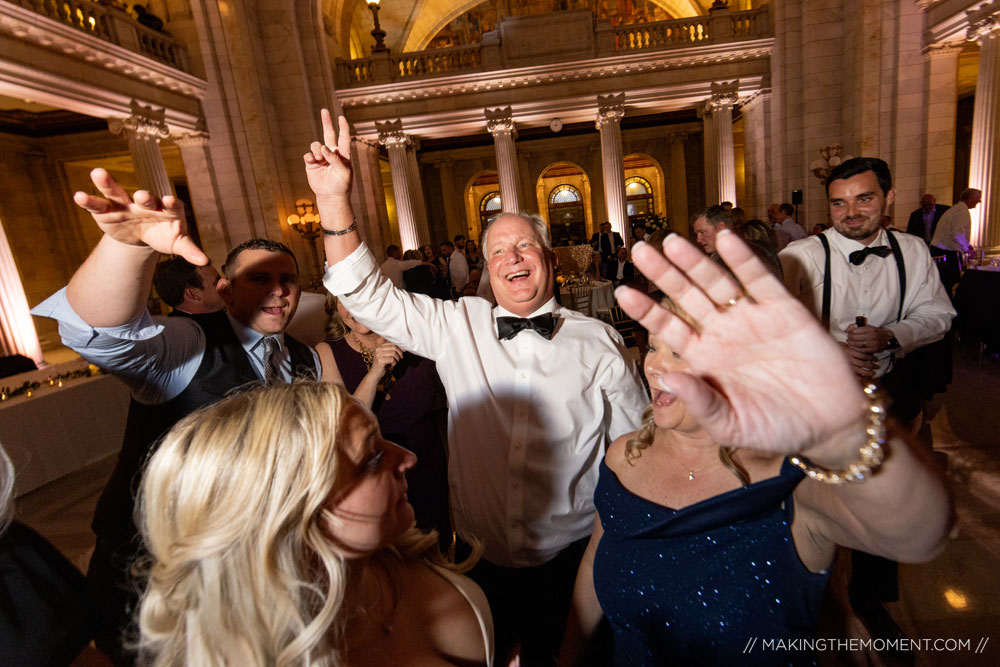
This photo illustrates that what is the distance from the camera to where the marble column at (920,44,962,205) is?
9.23 metres

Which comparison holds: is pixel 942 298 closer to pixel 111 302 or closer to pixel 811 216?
pixel 111 302

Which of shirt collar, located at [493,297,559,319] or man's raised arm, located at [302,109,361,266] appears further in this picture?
shirt collar, located at [493,297,559,319]

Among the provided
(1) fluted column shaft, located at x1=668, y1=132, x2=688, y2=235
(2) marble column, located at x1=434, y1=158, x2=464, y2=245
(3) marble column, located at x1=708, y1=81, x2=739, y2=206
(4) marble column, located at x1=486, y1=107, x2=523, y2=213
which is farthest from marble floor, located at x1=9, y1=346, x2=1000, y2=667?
(2) marble column, located at x1=434, y1=158, x2=464, y2=245

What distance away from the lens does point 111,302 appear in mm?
1164

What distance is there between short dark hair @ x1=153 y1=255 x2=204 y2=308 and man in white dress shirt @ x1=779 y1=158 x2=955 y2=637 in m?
3.09

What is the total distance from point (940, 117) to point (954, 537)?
1271 centimetres

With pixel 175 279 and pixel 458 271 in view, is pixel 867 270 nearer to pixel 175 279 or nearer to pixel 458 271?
pixel 175 279

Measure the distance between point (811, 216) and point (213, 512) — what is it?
14265mm

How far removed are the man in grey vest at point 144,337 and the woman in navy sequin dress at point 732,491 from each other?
115 centimetres

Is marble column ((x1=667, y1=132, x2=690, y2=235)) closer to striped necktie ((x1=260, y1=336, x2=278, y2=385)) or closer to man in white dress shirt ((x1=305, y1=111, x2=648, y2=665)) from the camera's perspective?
man in white dress shirt ((x1=305, y1=111, x2=648, y2=665))

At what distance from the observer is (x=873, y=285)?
2158mm

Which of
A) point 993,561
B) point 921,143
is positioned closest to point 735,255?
point 993,561

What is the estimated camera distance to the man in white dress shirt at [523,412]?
1660 millimetres

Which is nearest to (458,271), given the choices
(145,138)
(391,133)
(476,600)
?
(391,133)
